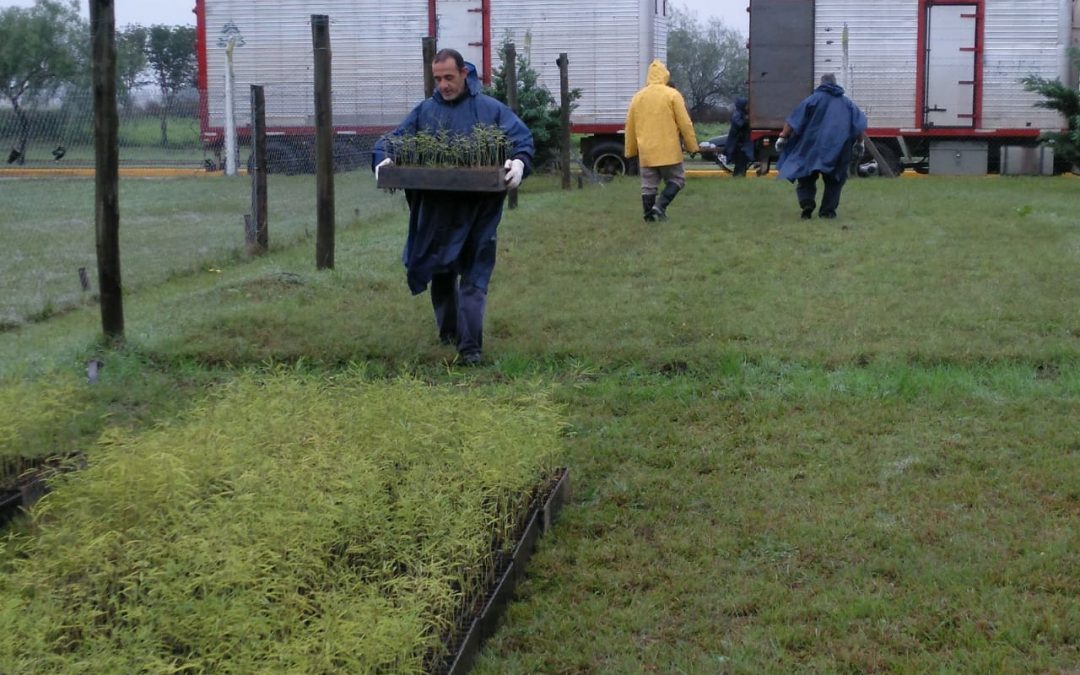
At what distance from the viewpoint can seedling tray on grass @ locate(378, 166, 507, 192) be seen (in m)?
7.50

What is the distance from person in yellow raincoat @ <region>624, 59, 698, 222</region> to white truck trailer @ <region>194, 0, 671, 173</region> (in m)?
9.70

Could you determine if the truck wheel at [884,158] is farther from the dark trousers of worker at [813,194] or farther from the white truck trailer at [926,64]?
the dark trousers of worker at [813,194]

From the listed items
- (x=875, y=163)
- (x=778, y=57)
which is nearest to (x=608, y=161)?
(x=778, y=57)

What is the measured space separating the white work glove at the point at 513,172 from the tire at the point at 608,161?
58.3ft

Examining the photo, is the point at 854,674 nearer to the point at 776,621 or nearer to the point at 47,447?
the point at 776,621

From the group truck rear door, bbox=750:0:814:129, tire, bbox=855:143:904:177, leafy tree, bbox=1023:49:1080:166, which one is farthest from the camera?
tire, bbox=855:143:904:177

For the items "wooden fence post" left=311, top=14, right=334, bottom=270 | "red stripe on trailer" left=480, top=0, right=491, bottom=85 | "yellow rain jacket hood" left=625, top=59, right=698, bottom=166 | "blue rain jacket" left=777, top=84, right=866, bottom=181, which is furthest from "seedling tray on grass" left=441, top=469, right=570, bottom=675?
"red stripe on trailer" left=480, top=0, right=491, bottom=85

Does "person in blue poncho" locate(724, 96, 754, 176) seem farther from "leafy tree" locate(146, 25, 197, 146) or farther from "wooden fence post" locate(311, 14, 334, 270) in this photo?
"leafy tree" locate(146, 25, 197, 146)

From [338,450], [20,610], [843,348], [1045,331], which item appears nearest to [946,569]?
[338,450]

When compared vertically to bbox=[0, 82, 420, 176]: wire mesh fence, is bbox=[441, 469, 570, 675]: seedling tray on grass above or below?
below

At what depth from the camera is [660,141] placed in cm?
1500

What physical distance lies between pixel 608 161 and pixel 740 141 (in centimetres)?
245

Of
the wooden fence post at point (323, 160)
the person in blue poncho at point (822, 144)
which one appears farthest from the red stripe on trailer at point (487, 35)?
the wooden fence post at point (323, 160)

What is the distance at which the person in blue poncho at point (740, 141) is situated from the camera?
24734 mm
